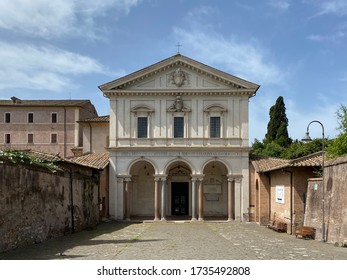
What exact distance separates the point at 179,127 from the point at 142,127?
2496 millimetres

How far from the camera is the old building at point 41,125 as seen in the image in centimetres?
5462

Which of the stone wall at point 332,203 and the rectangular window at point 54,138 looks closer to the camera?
the stone wall at point 332,203

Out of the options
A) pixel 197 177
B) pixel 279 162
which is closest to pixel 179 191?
pixel 197 177

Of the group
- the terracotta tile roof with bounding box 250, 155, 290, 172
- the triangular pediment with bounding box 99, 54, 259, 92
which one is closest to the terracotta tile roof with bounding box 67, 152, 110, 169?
the triangular pediment with bounding box 99, 54, 259, 92

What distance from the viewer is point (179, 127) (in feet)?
110

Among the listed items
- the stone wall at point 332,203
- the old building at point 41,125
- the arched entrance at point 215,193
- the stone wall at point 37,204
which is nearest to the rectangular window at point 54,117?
the old building at point 41,125

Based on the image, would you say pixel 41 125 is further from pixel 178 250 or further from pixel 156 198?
pixel 178 250

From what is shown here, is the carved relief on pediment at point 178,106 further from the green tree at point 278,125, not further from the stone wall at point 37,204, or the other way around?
the green tree at point 278,125

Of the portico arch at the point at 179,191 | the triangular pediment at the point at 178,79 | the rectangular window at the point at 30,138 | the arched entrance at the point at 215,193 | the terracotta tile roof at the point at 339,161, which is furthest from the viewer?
the rectangular window at the point at 30,138

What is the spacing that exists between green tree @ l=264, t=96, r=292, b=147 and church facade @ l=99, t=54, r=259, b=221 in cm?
2914

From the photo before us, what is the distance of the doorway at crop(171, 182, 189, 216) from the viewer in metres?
36.6

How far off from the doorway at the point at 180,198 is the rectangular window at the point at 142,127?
507cm
